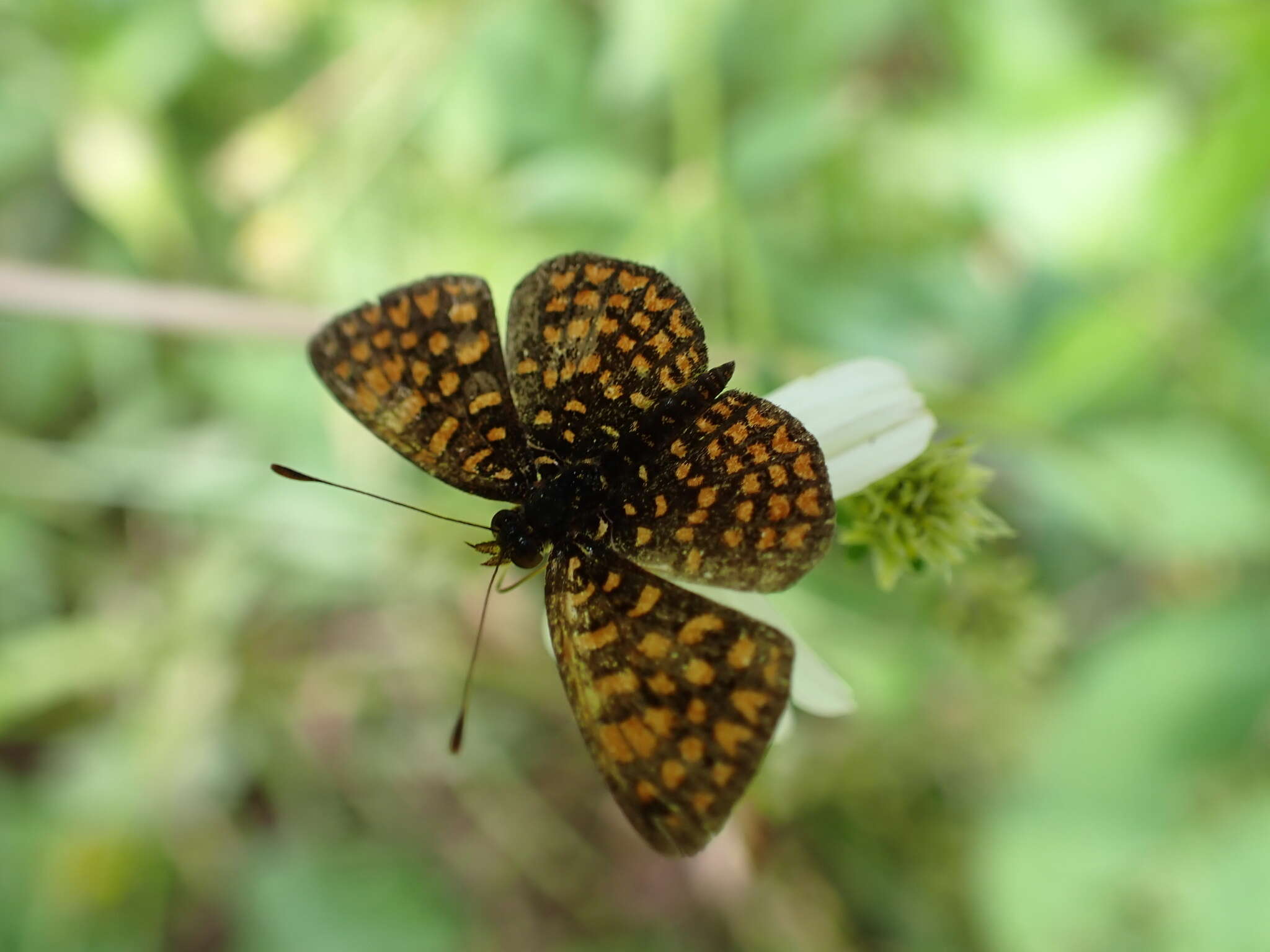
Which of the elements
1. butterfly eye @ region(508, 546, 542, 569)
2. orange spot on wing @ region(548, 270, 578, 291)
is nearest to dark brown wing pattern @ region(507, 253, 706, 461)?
orange spot on wing @ region(548, 270, 578, 291)

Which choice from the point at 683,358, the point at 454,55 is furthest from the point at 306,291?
the point at 683,358

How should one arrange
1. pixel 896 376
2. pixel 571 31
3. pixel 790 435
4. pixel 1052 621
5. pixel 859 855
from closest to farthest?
pixel 790 435 → pixel 896 376 → pixel 1052 621 → pixel 859 855 → pixel 571 31

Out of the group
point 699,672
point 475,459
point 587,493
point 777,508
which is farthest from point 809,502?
point 475,459

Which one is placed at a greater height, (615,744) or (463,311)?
(463,311)

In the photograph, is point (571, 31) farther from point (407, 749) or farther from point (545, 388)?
point (407, 749)

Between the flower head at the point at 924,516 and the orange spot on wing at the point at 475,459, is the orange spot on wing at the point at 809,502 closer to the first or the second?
the flower head at the point at 924,516

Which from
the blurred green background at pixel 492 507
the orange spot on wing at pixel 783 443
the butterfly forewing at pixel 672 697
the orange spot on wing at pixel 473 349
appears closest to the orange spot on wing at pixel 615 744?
the butterfly forewing at pixel 672 697

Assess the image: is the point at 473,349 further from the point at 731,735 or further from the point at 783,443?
the point at 731,735
